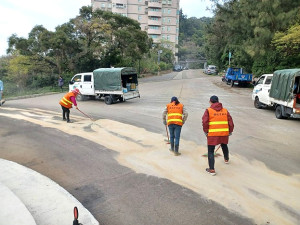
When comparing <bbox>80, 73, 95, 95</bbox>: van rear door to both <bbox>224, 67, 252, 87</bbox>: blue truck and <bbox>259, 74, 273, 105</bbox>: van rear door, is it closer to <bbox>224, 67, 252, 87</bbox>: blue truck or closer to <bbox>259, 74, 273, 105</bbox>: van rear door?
<bbox>259, 74, 273, 105</bbox>: van rear door

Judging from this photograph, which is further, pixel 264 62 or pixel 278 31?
pixel 264 62

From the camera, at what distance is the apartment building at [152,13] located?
80.8m

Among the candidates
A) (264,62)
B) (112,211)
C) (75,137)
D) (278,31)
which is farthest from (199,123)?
(264,62)

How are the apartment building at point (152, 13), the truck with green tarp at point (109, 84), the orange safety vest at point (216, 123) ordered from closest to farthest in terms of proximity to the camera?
the orange safety vest at point (216, 123) < the truck with green tarp at point (109, 84) < the apartment building at point (152, 13)

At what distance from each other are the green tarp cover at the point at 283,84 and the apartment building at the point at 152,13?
227ft

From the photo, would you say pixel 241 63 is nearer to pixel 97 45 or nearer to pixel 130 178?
pixel 97 45

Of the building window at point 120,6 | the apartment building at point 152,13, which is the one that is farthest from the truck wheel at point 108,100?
the building window at point 120,6

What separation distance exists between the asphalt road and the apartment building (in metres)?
73.2

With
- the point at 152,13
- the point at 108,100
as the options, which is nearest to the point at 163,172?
the point at 108,100

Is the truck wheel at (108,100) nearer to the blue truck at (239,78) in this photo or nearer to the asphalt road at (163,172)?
the asphalt road at (163,172)

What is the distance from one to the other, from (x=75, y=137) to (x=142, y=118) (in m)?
3.82

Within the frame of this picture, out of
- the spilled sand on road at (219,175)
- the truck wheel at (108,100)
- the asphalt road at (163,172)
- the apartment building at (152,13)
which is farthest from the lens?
the apartment building at (152,13)

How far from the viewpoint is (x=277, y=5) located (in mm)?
18203

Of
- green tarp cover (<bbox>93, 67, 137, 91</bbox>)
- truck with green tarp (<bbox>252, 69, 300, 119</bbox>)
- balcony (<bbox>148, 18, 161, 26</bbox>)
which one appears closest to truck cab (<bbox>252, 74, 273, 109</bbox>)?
truck with green tarp (<bbox>252, 69, 300, 119</bbox>)
